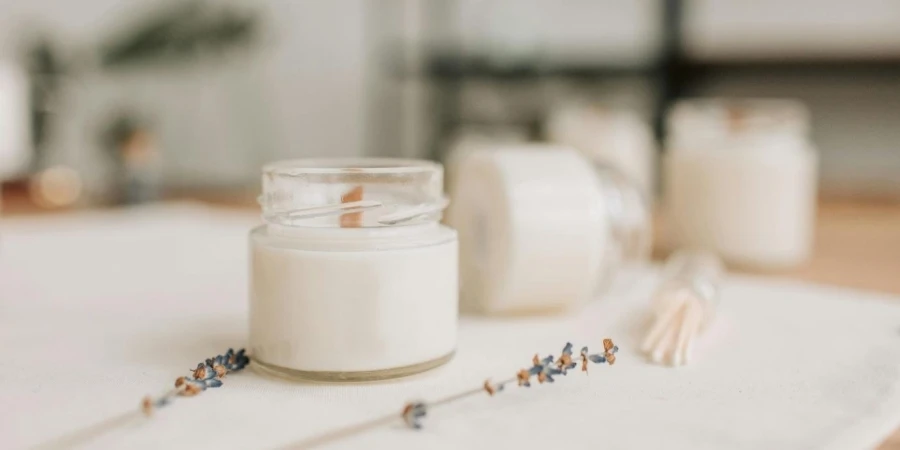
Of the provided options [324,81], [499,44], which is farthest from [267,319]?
[324,81]

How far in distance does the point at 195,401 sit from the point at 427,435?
0.43ft

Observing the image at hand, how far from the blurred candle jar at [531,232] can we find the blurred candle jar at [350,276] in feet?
0.43

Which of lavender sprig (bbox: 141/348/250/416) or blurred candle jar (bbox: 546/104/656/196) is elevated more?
blurred candle jar (bbox: 546/104/656/196)

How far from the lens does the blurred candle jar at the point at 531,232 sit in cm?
64

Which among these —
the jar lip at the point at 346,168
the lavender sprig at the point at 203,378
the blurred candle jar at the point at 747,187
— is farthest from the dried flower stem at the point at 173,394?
the blurred candle jar at the point at 747,187

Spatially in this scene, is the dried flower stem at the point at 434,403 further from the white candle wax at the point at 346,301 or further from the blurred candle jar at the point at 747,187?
the blurred candle jar at the point at 747,187

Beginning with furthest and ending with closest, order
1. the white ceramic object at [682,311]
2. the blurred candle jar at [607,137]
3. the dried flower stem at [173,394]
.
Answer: the blurred candle jar at [607,137] < the white ceramic object at [682,311] < the dried flower stem at [173,394]

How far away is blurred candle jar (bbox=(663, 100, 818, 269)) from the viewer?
90 centimetres

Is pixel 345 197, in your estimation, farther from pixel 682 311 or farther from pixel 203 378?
pixel 682 311

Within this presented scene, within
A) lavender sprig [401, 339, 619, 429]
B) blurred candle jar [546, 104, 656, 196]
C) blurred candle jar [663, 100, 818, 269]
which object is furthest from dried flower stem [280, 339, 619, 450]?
blurred candle jar [546, 104, 656, 196]

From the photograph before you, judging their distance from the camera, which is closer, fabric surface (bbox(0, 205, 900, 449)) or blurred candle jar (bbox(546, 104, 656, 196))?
fabric surface (bbox(0, 205, 900, 449))

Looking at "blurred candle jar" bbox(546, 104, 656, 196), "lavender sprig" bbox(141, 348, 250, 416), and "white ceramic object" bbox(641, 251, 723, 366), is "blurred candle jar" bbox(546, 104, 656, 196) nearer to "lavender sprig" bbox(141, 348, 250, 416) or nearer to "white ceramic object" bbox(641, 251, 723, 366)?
"white ceramic object" bbox(641, 251, 723, 366)

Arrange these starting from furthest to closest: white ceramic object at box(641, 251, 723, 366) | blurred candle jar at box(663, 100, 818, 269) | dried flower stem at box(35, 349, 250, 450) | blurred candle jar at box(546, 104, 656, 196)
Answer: blurred candle jar at box(546, 104, 656, 196)
blurred candle jar at box(663, 100, 818, 269)
white ceramic object at box(641, 251, 723, 366)
dried flower stem at box(35, 349, 250, 450)

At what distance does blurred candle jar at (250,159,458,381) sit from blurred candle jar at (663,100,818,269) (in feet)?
1.60
